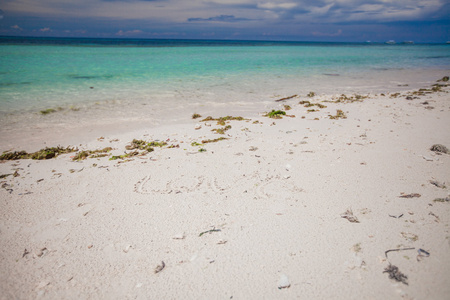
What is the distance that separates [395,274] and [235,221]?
5.59 feet

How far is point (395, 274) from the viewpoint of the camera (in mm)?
2188

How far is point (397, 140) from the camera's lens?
5.02 meters

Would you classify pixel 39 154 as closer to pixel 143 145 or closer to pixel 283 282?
pixel 143 145

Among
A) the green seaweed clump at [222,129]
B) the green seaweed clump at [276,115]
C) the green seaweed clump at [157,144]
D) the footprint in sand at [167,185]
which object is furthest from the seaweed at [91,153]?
the green seaweed clump at [276,115]

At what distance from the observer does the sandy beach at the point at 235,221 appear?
2.22 m

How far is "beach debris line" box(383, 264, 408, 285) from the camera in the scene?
214 cm

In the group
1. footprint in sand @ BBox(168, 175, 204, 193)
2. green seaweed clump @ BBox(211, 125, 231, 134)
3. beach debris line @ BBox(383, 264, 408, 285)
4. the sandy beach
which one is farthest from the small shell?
green seaweed clump @ BBox(211, 125, 231, 134)

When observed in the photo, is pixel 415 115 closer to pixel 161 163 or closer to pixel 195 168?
pixel 195 168

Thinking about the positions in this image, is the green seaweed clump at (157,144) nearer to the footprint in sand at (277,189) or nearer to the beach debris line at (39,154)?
the beach debris line at (39,154)

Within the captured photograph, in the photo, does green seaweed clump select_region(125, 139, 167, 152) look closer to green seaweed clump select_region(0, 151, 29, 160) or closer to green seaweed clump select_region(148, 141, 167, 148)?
green seaweed clump select_region(148, 141, 167, 148)

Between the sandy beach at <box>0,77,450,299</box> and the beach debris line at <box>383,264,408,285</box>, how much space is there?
0.03 feet

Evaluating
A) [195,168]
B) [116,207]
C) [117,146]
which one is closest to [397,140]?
[195,168]

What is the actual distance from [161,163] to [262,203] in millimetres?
2214

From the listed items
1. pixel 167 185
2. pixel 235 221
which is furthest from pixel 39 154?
pixel 235 221
